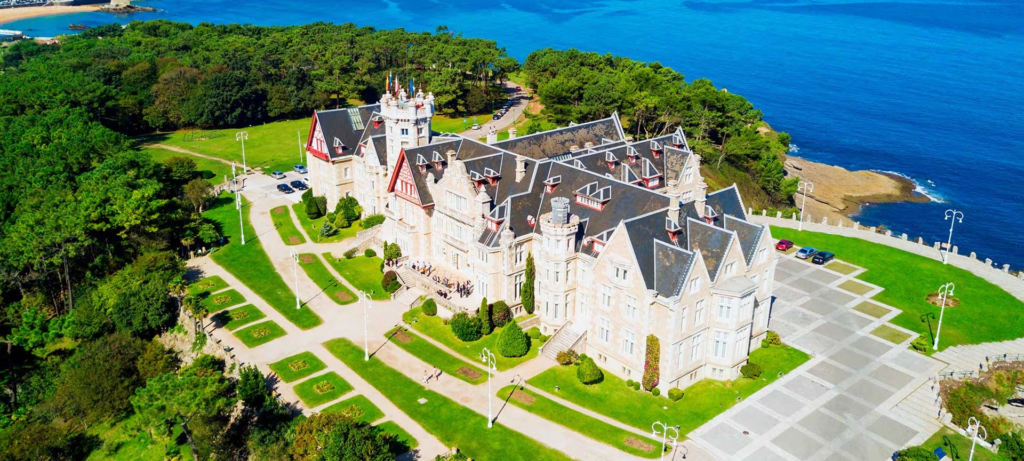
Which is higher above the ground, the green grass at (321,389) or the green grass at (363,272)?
the green grass at (363,272)

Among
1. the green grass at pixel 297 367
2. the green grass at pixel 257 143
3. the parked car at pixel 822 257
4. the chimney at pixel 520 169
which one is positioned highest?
the chimney at pixel 520 169

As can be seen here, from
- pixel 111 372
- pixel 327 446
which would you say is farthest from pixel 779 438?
pixel 111 372

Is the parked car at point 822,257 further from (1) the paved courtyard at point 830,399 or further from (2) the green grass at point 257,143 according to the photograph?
(2) the green grass at point 257,143

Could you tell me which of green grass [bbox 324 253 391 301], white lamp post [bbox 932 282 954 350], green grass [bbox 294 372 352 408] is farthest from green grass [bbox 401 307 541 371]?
white lamp post [bbox 932 282 954 350]

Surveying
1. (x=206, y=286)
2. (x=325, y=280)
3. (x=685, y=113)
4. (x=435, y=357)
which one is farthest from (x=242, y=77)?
(x=435, y=357)

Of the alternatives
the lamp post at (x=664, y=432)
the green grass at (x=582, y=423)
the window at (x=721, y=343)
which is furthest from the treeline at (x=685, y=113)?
the lamp post at (x=664, y=432)

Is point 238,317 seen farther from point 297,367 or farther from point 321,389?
point 321,389

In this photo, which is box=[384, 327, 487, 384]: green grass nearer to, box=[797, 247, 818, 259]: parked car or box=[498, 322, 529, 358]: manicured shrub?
box=[498, 322, 529, 358]: manicured shrub
